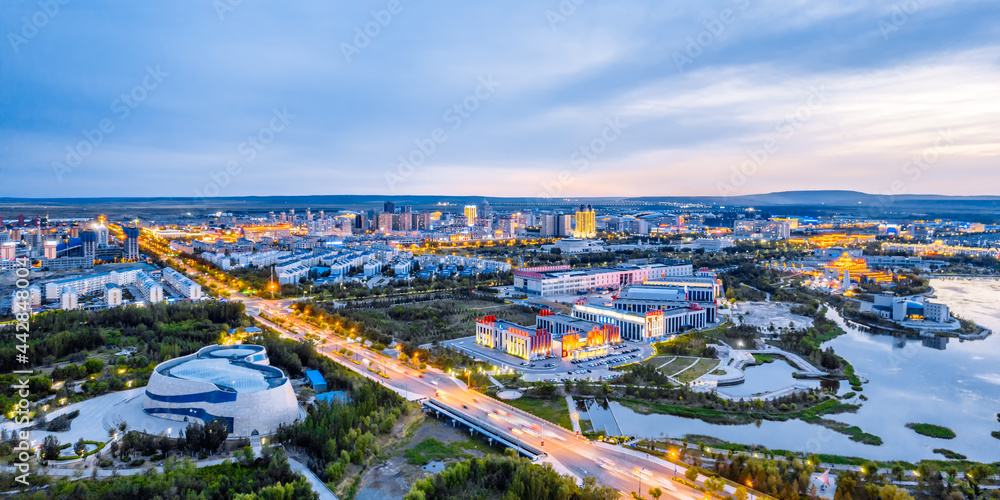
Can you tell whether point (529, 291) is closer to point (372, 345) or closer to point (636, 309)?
point (636, 309)

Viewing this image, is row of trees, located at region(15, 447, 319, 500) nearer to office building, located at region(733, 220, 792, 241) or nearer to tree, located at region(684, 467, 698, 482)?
tree, located at region(684, 467, 698, 482)

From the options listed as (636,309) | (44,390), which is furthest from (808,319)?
(44,390)

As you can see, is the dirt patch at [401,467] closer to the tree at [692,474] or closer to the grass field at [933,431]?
the tree at [692,474]

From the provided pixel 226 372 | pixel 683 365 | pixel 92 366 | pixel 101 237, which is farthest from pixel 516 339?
pixel 101 237

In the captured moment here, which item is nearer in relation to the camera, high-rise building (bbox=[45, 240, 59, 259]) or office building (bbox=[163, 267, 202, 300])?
office building (bbox=[163, 267, 202, 300])

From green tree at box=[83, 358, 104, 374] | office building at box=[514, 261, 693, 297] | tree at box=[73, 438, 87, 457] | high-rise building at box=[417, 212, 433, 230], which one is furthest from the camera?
high-rise building at box=[417, 212, 433, 230]

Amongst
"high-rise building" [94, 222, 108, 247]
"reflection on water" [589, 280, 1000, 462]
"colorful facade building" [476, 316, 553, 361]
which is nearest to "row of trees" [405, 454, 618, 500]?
"reflection on water" [589, 280, 1000, 462]
